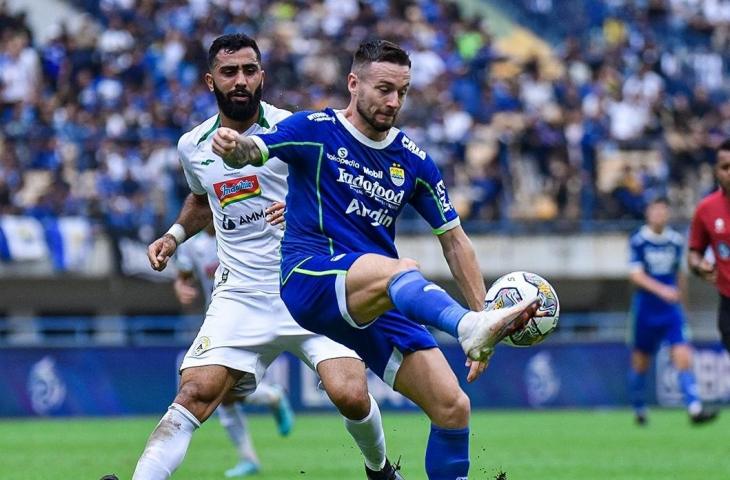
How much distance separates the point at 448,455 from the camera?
736 centimetres

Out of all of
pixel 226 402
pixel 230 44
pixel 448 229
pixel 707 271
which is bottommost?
pixel 226 402

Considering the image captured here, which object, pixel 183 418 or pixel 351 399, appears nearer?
pixel 183 418

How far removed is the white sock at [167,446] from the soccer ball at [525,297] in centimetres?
185

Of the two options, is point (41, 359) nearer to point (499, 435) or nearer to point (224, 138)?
point (499, 435)

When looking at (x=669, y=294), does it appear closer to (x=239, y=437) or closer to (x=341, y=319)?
(x=239, y=437)

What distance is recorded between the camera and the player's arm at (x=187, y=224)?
8445 mm

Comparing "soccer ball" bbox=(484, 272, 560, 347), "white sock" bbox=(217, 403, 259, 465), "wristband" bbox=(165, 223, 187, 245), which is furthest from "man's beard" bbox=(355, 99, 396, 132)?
"white sock" bbox=(217, 403, 259, 465)

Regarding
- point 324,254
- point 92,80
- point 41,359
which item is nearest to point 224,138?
point 324,254

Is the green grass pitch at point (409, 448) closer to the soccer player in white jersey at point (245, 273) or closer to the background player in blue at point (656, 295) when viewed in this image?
the background player in blue at point (656, 295)

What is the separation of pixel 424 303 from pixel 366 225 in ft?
3.25

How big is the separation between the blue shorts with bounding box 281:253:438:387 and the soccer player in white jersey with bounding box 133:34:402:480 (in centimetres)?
→ 75

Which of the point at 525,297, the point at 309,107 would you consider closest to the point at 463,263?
the point at 525,297

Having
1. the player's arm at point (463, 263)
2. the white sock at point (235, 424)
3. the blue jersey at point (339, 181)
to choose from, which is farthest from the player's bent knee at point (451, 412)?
the white sock at point (235, 424)

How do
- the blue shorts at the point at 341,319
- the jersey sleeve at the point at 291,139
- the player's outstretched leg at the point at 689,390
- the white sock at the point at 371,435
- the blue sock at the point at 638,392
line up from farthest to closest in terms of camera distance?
the blue sock at the point at 638,392, the player's outstretched leg at the point at 689,390, the white sock at the point at 371,435, the jersey sleeve at the point at 291,139, the blue shorts at the point at 341,319
